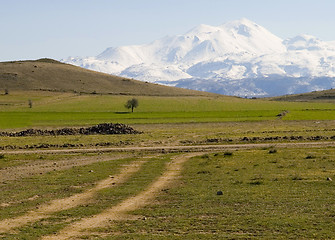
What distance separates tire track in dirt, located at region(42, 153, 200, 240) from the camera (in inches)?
822

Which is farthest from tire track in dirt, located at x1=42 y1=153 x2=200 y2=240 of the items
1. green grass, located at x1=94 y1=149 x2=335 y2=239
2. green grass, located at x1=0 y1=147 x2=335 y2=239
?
green grass, located at x1=94 y1=149 x2=335 y2=239

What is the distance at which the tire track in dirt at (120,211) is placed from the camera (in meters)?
20.9

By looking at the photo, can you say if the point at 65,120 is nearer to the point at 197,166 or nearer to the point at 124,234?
the point at 197,166

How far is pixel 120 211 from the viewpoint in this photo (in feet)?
81.6

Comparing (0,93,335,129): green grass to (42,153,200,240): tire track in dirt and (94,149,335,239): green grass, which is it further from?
(42,153,200,240): tire track in dirt

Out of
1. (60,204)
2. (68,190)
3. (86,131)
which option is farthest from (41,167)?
(86,131)

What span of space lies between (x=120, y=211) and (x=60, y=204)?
396 cm

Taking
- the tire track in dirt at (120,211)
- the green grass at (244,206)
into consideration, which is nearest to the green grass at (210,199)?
the green grass at (244,206)

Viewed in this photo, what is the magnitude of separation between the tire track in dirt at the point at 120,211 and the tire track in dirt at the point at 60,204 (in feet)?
7.61

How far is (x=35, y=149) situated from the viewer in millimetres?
59062

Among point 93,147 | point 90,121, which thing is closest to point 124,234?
point 93,147

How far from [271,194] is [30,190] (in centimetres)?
1420

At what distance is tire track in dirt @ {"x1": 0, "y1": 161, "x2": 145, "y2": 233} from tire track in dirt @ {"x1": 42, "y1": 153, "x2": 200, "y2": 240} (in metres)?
2.32

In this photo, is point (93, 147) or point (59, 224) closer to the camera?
point (59, 224)
